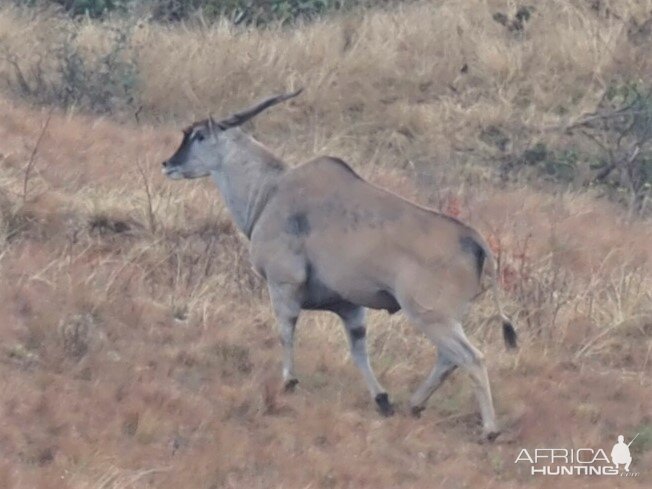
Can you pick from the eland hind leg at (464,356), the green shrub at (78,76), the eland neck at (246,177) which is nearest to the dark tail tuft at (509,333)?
the eland hind leg at (464,356)

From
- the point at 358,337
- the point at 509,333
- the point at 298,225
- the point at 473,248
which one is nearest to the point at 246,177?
the point at 298,225

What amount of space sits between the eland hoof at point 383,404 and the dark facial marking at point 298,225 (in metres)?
1.08

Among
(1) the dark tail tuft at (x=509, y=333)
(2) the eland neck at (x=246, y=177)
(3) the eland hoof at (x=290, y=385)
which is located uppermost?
(2) the eland neck at (x=246, y=177)

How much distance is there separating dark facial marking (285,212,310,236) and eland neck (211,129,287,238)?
0.44 metres

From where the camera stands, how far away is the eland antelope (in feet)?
32.3

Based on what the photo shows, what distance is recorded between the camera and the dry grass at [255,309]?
967 cm

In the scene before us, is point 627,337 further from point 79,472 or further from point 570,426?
point 79,472

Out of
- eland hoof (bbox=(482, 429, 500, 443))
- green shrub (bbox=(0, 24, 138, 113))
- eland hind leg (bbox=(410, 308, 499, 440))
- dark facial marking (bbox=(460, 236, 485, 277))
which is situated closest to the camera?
eland hind leg (bbox=(410, 308, 499, 440))

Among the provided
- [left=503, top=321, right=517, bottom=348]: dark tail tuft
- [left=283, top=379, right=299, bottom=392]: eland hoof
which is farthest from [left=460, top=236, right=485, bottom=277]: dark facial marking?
[left=283, top=379, right=299, bottom=392]: eland hoof

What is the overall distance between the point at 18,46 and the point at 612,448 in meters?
10.2

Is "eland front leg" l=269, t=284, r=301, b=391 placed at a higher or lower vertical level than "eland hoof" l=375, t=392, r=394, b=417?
higher

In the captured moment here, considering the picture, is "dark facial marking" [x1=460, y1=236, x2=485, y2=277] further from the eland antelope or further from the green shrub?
the green shrub

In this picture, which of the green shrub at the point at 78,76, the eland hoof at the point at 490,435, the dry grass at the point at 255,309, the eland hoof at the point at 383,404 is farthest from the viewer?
the green shrub at the point at 78,76

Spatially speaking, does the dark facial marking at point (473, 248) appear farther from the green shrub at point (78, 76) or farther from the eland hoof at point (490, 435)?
the green shrub at point (78, 76)
